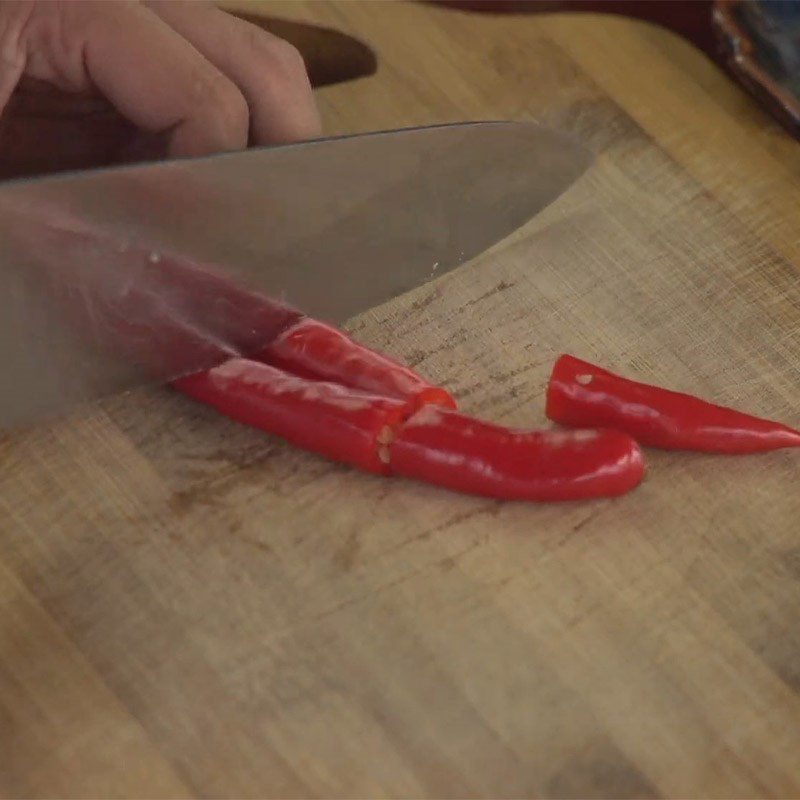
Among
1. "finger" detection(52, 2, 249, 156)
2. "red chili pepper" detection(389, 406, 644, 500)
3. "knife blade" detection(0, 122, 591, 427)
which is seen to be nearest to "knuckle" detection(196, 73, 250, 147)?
"finger" detection(52, 2, 249, 156)

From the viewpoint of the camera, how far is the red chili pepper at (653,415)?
2018mm

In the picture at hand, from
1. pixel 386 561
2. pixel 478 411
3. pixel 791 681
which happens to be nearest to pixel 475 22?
pixel 478 411

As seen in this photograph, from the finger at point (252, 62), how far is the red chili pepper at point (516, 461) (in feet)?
1.80

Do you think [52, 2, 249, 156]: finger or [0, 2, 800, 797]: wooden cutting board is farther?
[52, 2, 249, 156]: finger

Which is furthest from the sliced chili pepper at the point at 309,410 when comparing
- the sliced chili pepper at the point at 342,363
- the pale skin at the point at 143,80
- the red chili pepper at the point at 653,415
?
the pale skin at the point at 143,80

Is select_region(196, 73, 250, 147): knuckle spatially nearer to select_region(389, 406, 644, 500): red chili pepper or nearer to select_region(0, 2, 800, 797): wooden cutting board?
select_region(0, 2, 800, 797): wooden cutting board

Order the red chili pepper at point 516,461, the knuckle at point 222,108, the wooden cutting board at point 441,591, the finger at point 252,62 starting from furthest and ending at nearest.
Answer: the finger at point 252,62 < the knuckle at point 222,108 < the red chili pepper at point 516,461 < the wooden cutting board at point 441,591

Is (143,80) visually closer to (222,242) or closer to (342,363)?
(222,242)

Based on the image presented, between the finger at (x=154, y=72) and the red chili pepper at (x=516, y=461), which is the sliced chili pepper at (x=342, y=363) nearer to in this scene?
the red chili pepper at (x=516, y=461)

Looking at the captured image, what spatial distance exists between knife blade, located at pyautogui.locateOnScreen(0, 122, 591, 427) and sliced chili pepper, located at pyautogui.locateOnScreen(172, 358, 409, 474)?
99 millimetres

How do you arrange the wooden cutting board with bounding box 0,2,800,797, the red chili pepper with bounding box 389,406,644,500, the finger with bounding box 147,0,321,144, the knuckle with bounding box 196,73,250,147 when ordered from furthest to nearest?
the finger with bounding box 147,0,321,144, the knuckle with bounding box 196,73,250,147, the red chili pepper with bounding box 389,406,644,500, the wooden cutting board with bounding box 0,2,800,797

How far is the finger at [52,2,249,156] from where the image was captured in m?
2.03

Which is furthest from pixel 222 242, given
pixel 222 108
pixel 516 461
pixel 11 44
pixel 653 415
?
pixel 653 415

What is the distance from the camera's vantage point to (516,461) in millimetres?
1939
